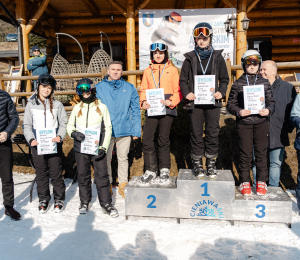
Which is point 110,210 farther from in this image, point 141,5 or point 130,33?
point 141,5

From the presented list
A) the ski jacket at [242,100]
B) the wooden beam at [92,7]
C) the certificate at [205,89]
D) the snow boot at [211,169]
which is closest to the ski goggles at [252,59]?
the ski jacket at [242,100]

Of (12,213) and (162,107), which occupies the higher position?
(162,107)

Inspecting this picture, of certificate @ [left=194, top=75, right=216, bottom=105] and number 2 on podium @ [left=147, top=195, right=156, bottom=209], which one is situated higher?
certificate @ [left=194, top=75, right=216, bottom=105]

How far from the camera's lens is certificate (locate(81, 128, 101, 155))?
316 cm

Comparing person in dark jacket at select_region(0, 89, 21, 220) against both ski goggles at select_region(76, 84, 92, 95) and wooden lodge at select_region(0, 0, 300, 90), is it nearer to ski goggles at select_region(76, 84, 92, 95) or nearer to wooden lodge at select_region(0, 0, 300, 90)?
ski goggles at select_region(76, 84, 92, 95)

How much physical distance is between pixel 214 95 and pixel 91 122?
5.07 ft

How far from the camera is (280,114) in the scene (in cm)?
349

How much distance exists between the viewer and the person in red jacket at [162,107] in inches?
131

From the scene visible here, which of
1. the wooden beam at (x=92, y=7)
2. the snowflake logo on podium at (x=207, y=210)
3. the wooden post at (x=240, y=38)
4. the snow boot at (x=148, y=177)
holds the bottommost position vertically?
the snowflake logo on podium at (x=207, y=210)

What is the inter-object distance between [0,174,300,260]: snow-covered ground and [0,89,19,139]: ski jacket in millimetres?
1140

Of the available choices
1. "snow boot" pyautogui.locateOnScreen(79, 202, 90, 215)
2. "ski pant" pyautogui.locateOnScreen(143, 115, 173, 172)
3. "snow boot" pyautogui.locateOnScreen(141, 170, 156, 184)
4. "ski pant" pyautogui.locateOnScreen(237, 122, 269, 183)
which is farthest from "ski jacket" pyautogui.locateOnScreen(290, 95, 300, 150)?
"snow boot" pyautogui.locateOnScreen(79, 202, 90, 215)

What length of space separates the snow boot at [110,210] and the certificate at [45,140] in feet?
3.18

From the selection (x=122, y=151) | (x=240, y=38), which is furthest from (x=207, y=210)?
(x=240, y=38)

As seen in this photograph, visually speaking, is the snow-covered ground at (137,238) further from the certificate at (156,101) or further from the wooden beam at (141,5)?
the wooden beam at (141,5)
